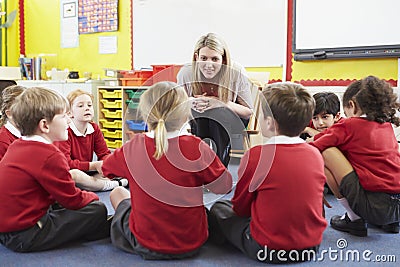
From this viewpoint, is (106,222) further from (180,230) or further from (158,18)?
(158,18)

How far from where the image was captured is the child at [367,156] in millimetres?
1553

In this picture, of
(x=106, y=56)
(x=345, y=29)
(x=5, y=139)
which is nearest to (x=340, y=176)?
(x=5, y=139)

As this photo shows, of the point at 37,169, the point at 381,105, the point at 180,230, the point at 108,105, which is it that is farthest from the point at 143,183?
the point at 108,105

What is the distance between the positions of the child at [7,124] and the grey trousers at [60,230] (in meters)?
0.51

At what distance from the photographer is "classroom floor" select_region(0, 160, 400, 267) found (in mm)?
1354

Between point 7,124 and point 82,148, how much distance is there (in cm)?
40

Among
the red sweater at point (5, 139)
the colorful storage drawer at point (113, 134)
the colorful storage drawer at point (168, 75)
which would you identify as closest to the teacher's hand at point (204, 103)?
the colorful storage drawer at point (168, 75)

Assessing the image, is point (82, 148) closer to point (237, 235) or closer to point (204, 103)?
point (204, 103)

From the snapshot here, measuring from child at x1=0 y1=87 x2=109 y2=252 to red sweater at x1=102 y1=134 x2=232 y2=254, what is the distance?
0.52 feet

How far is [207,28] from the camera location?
3553mm

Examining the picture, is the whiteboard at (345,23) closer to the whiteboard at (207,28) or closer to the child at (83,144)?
the whiteboard at (207,28)

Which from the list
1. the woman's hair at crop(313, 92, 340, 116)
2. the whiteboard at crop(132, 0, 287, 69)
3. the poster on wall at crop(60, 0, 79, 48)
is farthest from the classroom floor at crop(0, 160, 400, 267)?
the poster on wall at crop(60, 0, 79, 48)

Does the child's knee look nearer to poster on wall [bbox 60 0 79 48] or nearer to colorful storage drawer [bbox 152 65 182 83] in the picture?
colorful storage drawer [bbox 152 65 182 83]

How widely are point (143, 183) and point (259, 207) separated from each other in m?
0.33
